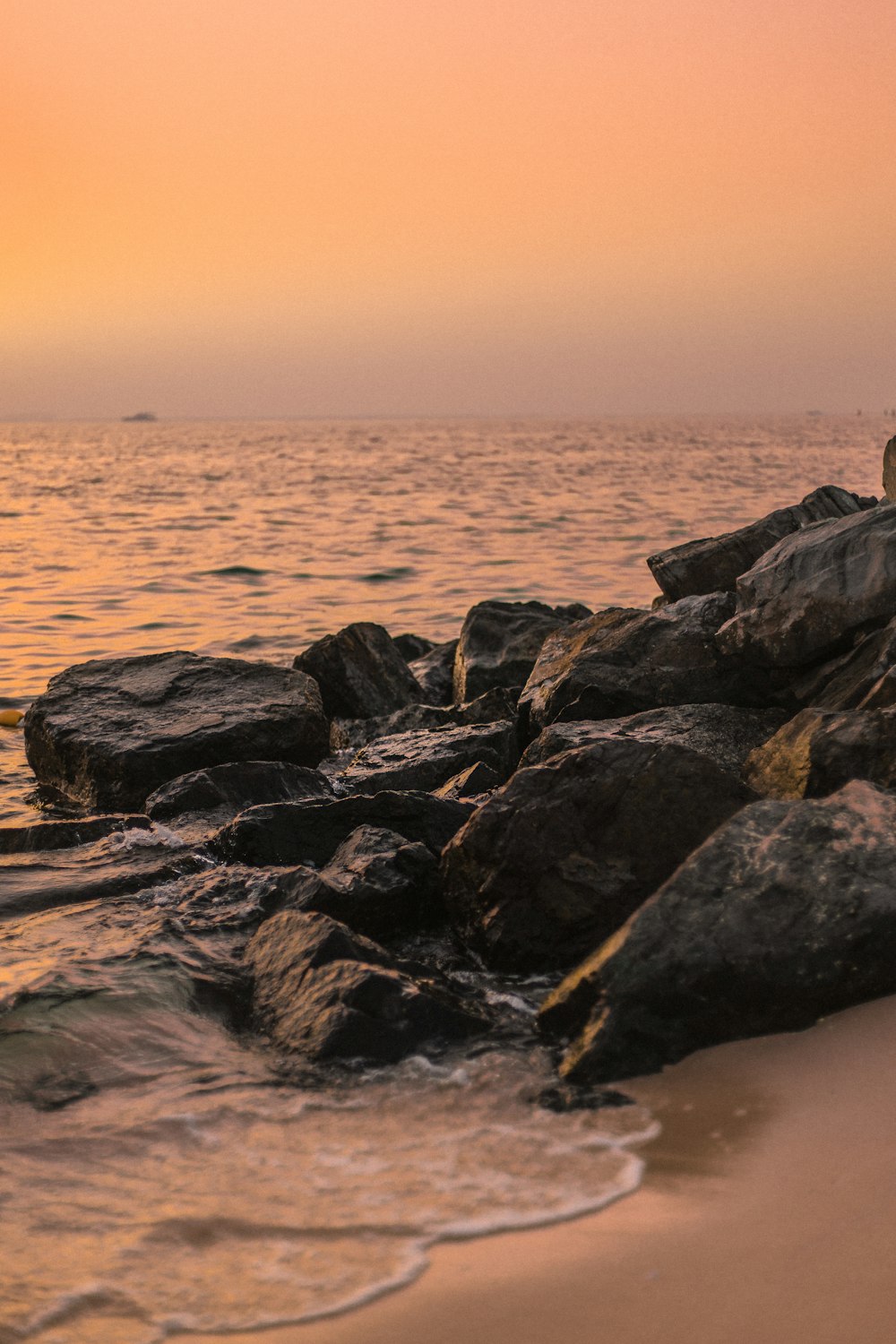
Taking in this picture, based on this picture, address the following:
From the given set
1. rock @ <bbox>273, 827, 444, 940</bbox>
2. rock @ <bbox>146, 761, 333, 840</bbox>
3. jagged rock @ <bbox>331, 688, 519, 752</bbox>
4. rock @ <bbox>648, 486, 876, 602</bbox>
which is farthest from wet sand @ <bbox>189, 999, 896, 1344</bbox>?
jagged rock @ <bbox>331, 688, 519, 752</bbox>

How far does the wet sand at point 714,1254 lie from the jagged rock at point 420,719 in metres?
5.11

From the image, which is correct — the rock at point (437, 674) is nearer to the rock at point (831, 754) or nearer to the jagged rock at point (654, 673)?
the jagged rock at point (654, 673)

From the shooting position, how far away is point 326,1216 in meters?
3.08

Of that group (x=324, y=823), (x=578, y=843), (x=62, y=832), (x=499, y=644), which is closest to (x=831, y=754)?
(x=578, y=843)

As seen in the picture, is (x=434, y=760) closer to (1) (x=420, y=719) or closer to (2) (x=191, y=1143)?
(1) (x=420, y=719)

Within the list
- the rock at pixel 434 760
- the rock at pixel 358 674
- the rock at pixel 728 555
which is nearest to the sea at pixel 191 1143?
the rock at pixel 434 760

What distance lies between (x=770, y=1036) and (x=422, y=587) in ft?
44.2

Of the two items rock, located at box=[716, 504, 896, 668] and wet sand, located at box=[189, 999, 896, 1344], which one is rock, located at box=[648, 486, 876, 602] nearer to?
rock, located at box=[716, 504, 896, 668]

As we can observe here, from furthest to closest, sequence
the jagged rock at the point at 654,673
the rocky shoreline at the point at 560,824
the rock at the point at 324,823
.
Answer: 1. the jagged rock at the point at 654,673
2. the rock at the point at 324,823
3. the rocky shoreline at the point at 560,824

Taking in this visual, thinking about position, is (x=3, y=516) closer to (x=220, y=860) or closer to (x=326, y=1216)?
(x=220, y=860)

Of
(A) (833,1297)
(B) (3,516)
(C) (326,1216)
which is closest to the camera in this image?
(A) (833,1297)

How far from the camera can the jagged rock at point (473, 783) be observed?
248 inches

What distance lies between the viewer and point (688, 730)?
6023 millimetres

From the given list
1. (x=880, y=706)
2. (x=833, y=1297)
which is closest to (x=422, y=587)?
(x=880, y=706)
